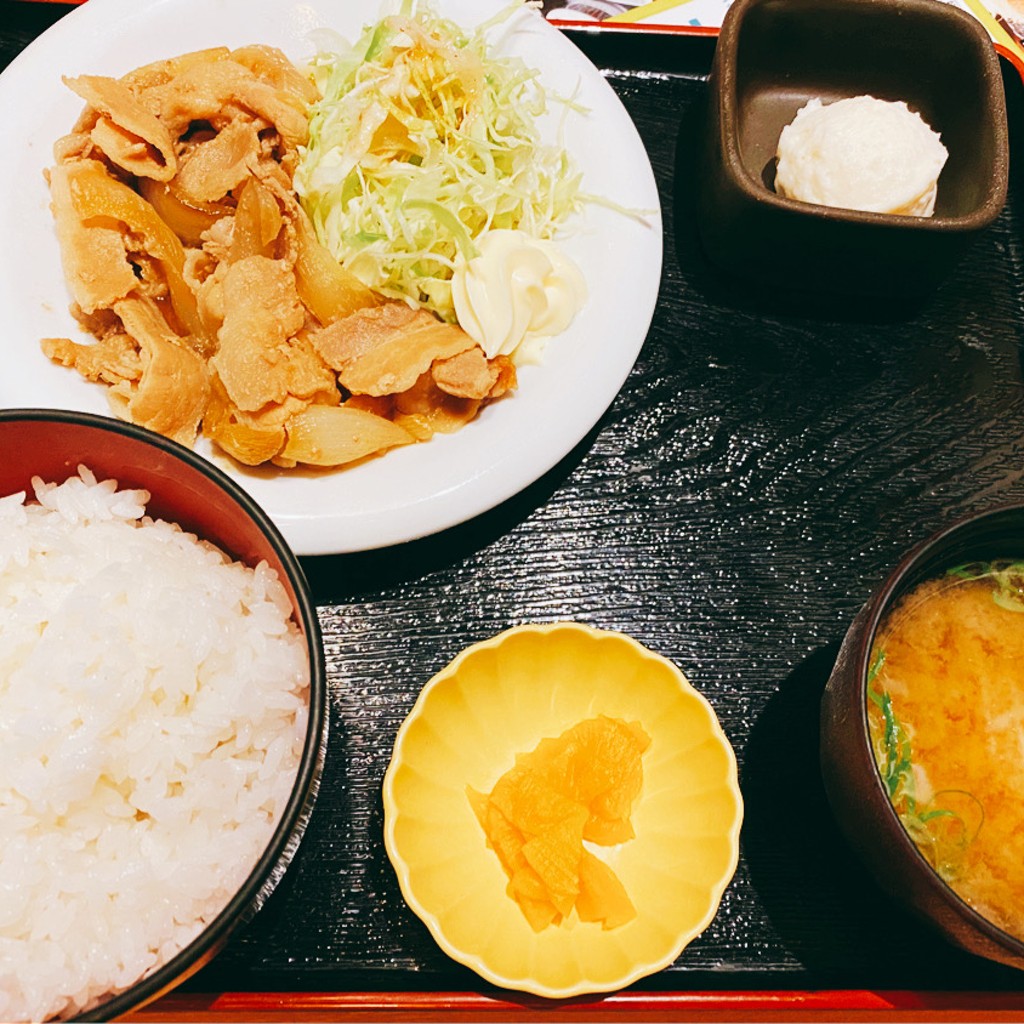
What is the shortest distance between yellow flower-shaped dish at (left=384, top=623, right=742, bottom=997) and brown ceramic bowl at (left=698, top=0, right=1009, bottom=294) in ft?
3.12

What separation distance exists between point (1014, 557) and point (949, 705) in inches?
11.3

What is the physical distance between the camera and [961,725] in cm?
140

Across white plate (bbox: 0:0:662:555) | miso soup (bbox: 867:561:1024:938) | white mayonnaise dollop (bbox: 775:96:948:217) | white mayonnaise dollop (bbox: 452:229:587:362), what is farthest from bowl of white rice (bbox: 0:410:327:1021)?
white mayonnaise dollop (bbox: 775:96:948:217)

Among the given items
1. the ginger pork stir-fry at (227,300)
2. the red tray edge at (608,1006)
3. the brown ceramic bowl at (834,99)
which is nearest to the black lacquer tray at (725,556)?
the red tray edge at (608,1006)

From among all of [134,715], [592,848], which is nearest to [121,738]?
[134,715]

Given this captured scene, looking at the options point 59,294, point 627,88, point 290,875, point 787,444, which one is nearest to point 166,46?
point 59,294

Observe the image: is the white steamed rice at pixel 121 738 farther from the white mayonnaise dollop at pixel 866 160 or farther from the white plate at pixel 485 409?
the white mayonnaise dollop at pixel 866 160

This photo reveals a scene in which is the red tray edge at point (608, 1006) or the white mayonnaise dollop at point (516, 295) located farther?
the white mayonnaise dollop at point (516, 295)

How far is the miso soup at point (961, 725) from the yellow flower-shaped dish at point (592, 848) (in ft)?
0.92

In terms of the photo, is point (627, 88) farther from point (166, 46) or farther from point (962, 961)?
point (962, 961)

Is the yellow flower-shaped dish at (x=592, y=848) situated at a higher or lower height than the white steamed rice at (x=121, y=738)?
lower

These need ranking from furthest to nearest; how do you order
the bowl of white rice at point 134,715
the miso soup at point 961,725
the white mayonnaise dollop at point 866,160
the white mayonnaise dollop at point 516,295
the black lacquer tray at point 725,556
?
the white mayonnaise dollop at point 866,160 → the white mayonnaise dollop at point 516,295 → the black lacquer tray at point 725,556 → the miso soup at point 961,725 → the bowl of white rice at point 134,715

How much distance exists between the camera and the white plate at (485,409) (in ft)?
5.19

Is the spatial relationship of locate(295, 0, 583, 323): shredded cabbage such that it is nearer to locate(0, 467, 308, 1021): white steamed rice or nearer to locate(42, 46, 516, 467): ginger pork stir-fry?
locate(42, 46, 516, 467): ginger pork stir-fry
